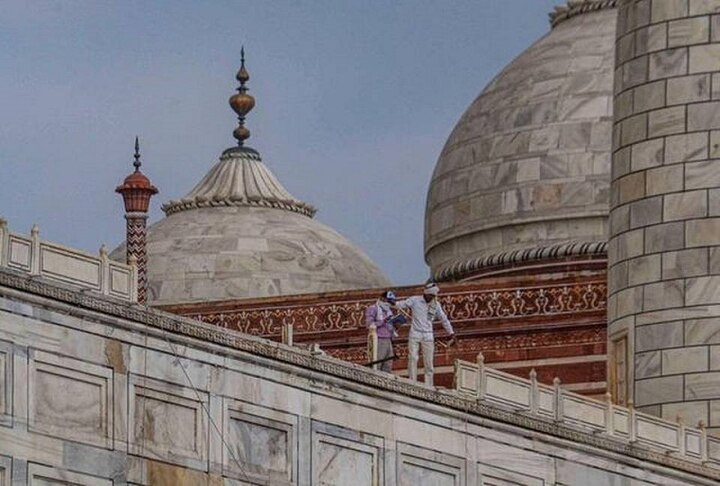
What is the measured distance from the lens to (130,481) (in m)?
30.9

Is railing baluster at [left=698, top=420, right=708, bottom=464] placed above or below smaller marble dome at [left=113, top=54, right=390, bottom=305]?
below

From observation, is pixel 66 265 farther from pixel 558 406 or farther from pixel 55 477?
pixel 558 406

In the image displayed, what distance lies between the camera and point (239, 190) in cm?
5703

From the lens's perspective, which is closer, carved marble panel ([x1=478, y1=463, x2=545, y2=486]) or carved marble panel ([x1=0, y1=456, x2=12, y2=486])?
carved marble panel ([x1=0, y1=456, x2=12, y2=486])

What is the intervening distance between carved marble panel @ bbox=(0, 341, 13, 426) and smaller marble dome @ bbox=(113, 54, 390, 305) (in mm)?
23266

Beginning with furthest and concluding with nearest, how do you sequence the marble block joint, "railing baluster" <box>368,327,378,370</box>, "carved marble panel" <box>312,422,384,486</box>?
the marble block joint
"railing baluster" <box>368,327,378,370</box>
"carved marble panel" <box>312,422,384,486</box>

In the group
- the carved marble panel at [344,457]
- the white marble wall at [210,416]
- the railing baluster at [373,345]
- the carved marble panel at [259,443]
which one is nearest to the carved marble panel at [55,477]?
the white marble wall at [210,416]

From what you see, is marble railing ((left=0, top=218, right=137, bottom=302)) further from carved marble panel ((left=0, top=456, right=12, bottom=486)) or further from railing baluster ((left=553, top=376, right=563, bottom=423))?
railing baluster ((left=553, top=376, right=563, bottom=423))

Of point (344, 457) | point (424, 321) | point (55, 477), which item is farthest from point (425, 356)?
point (55, 477)

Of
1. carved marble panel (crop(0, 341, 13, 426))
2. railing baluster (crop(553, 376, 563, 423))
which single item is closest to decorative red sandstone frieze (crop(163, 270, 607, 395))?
railing baluster (crop(553, 376, 563, 423))

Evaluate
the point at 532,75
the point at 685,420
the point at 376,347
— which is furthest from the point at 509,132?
the point at 376,347

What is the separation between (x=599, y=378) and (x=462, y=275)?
6234mm

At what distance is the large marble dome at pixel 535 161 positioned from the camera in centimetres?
5141

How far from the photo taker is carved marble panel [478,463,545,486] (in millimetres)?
34250
